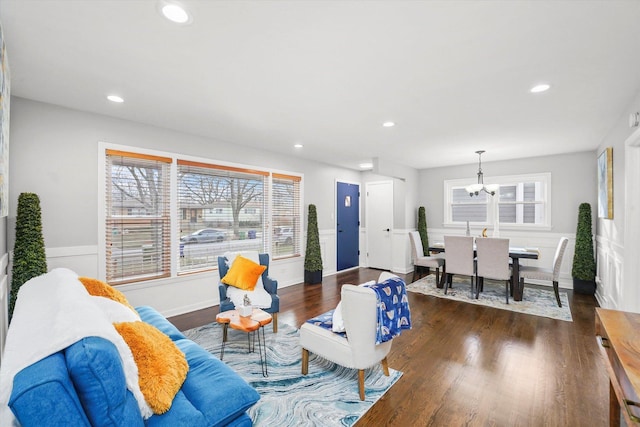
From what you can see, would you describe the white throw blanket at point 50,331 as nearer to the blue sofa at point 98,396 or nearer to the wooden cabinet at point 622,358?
the blue sofa at point 98,396

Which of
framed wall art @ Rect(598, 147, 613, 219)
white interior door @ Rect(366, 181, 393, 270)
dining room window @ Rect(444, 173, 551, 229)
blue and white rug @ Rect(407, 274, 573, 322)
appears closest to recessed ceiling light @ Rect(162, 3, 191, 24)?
blue and white rug @ Rect(407, 274, 573, 322)

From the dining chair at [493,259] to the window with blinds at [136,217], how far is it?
446cm

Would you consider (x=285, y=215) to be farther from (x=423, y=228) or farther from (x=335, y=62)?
(x=335, y=62)

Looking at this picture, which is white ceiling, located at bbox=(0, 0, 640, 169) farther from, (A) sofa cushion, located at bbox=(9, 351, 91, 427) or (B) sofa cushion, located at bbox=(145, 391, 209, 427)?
(B) sofa cushion, located at bbox=(145, 391, 209, 427)

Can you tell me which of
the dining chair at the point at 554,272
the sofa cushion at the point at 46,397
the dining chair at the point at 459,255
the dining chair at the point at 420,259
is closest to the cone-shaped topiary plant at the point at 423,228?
the dining chair at the point at 420,259

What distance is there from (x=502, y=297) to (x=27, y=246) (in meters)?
5.91

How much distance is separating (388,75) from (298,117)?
128cm

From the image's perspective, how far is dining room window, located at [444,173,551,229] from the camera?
18.7 feet

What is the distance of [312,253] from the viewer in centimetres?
557

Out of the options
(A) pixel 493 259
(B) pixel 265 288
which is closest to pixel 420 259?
(A) pixel 493 259

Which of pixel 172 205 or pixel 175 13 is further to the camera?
pixel 172 205

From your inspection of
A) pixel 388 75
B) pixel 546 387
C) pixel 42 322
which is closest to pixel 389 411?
pixel 546 387

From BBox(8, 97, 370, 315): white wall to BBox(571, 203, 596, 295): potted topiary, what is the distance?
5.91m

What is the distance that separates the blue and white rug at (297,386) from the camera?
6.52ft
